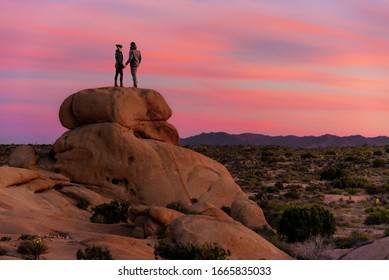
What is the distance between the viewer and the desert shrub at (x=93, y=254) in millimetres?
17016

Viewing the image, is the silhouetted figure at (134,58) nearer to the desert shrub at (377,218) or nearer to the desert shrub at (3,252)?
the desert shrub at (377,218)

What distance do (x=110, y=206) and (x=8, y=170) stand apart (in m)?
5.28

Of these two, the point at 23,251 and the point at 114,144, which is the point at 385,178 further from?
the point at 23,251

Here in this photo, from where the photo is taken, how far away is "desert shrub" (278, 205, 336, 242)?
2488 centimetres

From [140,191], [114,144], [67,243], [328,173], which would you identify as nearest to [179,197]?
[140,191]

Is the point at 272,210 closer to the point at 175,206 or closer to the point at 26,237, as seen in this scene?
the point at 175,206

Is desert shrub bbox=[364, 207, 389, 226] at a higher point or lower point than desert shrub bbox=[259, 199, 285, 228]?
higher

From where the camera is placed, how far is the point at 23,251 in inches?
685

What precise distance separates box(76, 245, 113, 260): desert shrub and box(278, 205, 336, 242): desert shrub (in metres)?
9.99

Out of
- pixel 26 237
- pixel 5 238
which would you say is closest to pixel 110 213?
pixel 26 237

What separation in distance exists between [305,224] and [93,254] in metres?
10.9

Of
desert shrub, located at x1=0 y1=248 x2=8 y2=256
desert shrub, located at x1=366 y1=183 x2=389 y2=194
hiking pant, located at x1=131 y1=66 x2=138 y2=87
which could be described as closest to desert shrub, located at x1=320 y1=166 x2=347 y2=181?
desert shrub, located at x1=366 y1=183 x2=389 y2=194

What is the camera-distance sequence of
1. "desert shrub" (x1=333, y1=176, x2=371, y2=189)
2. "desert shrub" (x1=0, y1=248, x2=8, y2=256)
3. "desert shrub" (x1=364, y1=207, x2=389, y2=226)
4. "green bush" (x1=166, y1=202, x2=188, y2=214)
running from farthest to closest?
"desert shrub" (x1=333, y1=176, x2=371, y2=189), "desert shrub" (x1=364, y1=207, x2=389, y2=226), "green bush" (x1=166, y1=202, x2=188, y2=214), "desert shrub" (x1=0, y1=248, x2=8, y2=256)

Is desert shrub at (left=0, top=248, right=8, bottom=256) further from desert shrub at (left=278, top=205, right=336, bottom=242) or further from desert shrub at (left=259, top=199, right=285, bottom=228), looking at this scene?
desert shrub at (left=259, top=199, right=285, bottom=228)
